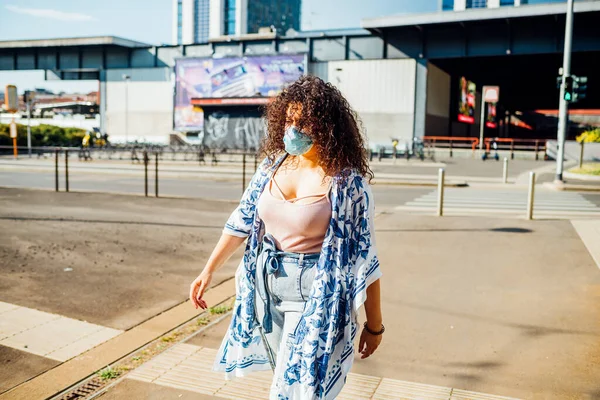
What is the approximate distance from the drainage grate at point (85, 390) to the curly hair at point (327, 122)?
2380 millimetres

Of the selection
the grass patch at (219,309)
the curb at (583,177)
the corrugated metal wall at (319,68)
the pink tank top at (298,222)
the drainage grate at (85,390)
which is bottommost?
the drainage grate at (85,390)

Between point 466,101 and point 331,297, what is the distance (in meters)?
61.3

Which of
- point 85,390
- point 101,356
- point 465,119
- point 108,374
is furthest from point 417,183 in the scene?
point 465,119

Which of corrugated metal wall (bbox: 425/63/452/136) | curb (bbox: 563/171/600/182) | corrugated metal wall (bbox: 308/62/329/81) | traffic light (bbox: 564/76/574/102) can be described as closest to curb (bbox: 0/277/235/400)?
traffic light (bbox: 564/76/574/102)

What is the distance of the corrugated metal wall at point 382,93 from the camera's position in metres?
48.2

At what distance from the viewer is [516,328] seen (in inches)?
220

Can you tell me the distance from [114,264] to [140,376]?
3661 mm

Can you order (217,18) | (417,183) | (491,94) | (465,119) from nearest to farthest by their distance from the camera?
(417,183) → (491,94) → (465,119) → (217,18)

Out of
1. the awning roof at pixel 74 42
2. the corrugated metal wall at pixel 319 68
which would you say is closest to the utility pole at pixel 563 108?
the corrugated metal wall at pixel 319 68

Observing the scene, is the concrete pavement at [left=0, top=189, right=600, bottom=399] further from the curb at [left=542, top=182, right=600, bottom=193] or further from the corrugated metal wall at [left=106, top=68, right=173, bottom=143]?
the corrugated metal wall at [left=106, top=68, right=173, bottom=143]

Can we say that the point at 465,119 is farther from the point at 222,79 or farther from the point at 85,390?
the point at 85,390

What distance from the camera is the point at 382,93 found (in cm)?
4897

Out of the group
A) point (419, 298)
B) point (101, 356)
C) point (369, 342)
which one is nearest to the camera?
point (369, 342)

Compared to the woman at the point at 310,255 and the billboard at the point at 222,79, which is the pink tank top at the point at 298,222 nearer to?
the woman at the point at 310,255
